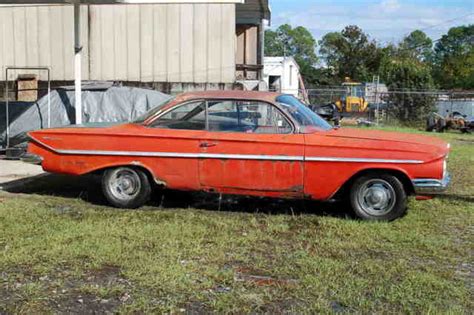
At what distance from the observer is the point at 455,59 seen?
89.1m

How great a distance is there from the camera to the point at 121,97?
40.9 feet

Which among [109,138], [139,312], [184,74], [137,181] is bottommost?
[139,312]

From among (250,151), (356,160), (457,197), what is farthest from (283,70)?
(356,160)

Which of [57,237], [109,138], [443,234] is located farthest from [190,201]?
[443,234]

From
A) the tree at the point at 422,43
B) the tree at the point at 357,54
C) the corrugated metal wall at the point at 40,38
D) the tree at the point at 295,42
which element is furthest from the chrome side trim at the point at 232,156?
the tree at the point at 295,42

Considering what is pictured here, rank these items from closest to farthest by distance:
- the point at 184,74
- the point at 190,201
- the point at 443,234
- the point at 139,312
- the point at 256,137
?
the point at 139,312 < the point at 443,234 < the point at 256,137 < the point at 190,201 < the point at 184,74

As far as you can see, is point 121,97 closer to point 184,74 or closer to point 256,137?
point 184,74

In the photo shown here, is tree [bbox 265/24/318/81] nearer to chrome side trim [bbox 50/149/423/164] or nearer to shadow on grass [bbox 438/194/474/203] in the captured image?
shadow on grass [bbox 438/194/474/203]

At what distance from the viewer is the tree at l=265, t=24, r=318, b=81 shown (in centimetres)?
11981

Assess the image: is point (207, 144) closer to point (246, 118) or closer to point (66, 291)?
point (246, 118)

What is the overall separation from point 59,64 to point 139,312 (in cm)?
1329

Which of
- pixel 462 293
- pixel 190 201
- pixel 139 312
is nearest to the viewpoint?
pixel 139 312

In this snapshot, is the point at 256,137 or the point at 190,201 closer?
the point at 256,137

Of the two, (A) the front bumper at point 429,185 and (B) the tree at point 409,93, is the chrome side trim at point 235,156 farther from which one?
(B) the tree at point 409,93
